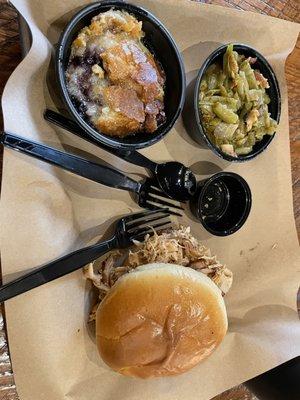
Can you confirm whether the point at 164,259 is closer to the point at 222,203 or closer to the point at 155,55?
the point at 222,203

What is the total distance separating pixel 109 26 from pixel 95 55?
13 centimetres

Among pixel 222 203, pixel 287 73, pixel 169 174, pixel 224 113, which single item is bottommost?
pixel 222 203

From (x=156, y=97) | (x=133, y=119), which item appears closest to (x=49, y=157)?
(x=133, y=119)

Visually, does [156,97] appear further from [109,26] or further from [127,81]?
[109,26]

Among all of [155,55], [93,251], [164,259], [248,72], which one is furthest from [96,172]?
[248,72]

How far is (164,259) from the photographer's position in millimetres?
2125

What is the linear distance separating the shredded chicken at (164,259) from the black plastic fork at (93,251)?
0.14 ft

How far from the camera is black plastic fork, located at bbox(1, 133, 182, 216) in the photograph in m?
1.89

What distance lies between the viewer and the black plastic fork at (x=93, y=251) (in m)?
1.90

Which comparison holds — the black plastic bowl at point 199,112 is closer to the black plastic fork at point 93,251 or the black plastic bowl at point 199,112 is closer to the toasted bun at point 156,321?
the black plastic fork at point 93,251

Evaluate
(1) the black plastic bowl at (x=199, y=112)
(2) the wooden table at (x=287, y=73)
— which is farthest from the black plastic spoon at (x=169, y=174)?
(2) the wooden table at (x=287, y=73)

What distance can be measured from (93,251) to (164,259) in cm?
29

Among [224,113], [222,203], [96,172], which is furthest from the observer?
[222,203]

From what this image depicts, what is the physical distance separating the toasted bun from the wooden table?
0.41 meters
